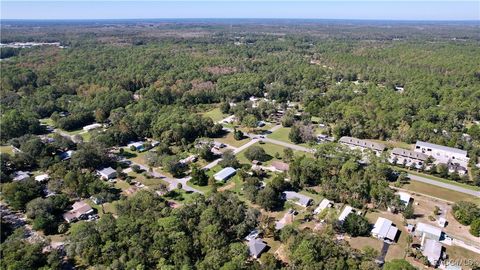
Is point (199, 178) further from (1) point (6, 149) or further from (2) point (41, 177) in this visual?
(1) point (6, 149)

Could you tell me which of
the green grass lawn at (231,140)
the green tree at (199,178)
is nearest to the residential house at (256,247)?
the green tree at (199,178)

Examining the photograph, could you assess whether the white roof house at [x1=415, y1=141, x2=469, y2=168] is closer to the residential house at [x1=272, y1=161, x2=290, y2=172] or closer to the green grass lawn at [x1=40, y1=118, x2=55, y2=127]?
the residential house at [x1=272, y1=161, x2=290, y2=172]

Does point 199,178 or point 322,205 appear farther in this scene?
point 199,178

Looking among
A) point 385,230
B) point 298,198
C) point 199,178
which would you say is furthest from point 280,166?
point 385,230

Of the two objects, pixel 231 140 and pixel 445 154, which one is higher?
pixel 445 154

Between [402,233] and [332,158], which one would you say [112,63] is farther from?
[402,233]

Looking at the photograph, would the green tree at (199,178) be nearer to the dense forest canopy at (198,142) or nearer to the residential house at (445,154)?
the dense forest canopy at (198,142)
